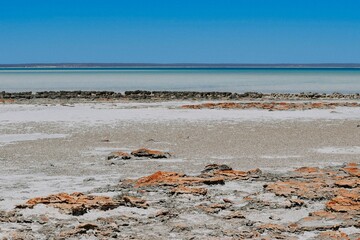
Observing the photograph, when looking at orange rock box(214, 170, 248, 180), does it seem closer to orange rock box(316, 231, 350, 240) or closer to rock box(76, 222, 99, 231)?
orange rock box(316, 231, 350, 240)

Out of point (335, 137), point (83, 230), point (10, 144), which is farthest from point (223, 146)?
point (83, 230)

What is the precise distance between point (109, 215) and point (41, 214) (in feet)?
2.48

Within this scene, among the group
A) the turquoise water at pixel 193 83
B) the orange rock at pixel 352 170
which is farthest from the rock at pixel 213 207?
the turquoise water at pixel 193 83

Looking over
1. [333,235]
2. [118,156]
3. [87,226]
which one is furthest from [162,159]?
[333,235]

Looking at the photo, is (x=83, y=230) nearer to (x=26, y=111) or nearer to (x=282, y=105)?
(x=26, y=111)

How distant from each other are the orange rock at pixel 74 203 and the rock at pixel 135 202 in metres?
0.16

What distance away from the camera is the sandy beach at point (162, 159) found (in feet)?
22.0

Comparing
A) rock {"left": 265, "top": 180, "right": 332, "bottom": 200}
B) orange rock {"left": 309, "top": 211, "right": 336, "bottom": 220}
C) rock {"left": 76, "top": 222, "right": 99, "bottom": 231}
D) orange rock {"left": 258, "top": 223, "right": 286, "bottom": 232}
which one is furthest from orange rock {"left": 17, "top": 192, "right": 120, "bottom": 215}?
orange rock {"left": 309, "top": 211, "right": 336, "bottom": 220}

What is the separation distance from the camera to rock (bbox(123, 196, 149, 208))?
7555mm

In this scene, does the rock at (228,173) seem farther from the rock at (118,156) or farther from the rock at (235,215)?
the rock at (118,156)

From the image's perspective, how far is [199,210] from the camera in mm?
7406

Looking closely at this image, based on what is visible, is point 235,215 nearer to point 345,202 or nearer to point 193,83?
point 345,202

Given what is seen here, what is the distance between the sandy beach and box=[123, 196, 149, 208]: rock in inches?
2.1

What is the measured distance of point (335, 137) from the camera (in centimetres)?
1619
